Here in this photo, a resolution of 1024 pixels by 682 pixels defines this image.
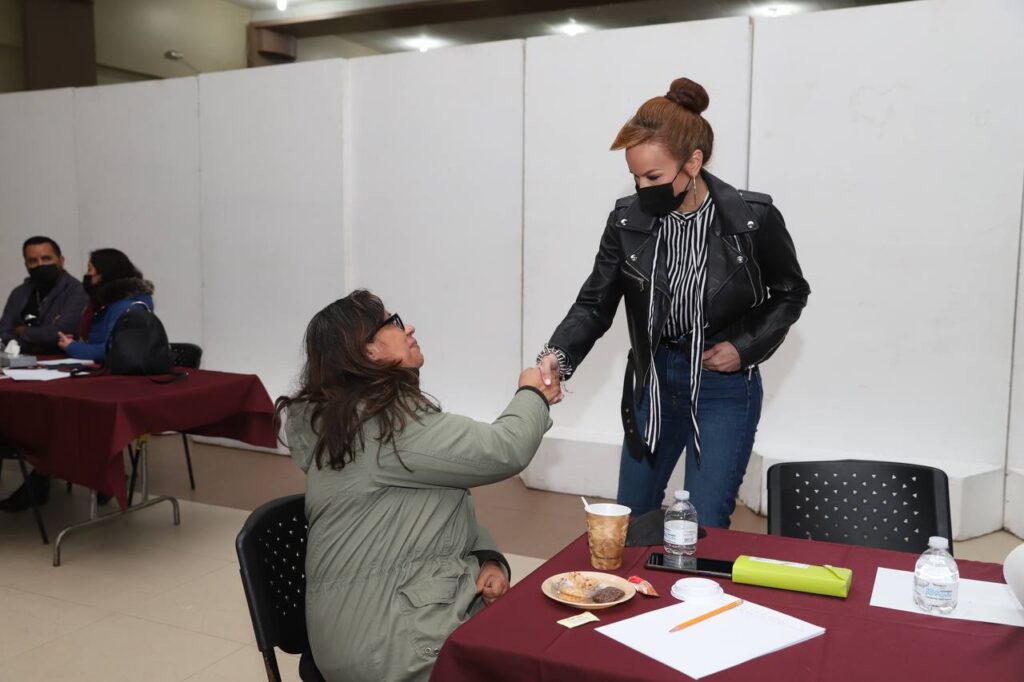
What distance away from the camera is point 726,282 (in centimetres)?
231

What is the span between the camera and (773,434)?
182 inches

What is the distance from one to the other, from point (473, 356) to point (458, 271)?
1.73ft

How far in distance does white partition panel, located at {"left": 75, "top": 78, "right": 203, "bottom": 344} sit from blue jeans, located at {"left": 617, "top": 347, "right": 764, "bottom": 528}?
187 inches

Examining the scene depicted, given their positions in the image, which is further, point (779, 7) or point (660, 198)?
point (779, 7)

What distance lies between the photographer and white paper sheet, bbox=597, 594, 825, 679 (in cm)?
122

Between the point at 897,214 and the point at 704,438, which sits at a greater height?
the point at 897,214

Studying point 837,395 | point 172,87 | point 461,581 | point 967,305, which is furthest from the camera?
point 172,87

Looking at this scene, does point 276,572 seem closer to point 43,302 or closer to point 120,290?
point 120,290

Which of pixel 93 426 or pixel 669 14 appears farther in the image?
pixel 669 14


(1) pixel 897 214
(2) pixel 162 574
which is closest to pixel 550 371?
(2) pixel 162 574

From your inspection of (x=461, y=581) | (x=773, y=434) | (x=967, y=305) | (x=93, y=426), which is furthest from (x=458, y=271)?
(x=461, y=581)

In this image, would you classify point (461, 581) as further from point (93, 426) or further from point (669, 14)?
point (669, 14)

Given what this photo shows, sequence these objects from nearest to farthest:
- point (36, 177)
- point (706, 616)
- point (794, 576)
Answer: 1. point (706, 616)
2. point (794, 576)
3. point (36, 177)

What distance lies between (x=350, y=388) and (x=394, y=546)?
32 centimetres
